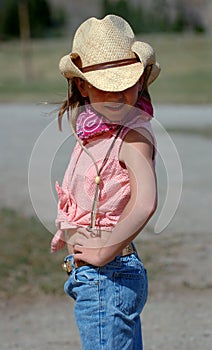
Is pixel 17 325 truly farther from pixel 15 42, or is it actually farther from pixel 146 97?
pixel 15 42

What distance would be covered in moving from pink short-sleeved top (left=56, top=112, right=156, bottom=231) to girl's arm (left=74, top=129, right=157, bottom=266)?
0.03 metres

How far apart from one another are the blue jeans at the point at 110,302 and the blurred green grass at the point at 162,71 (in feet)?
75.6

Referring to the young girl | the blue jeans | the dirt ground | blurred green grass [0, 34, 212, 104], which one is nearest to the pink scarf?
the young girl

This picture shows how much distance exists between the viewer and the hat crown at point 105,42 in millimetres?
3047

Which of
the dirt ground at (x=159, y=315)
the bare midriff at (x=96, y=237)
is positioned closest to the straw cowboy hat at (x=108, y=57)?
the bare midriff at (x=96, y=237)

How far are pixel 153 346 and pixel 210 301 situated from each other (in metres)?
1.03

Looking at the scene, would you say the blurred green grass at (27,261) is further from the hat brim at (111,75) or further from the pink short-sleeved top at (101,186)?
the hat brim at (111,75)

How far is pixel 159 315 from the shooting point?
5762 millimetres

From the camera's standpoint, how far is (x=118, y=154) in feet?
9.89

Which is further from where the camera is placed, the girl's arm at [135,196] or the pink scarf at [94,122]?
the pink scarf at [94,122]

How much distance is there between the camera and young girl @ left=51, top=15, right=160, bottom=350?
2984 mm

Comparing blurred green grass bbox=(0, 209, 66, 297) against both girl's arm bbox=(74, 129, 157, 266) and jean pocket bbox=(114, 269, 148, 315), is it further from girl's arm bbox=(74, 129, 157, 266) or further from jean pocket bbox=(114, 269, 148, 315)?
girl's arm bbox=(74, 129, 157, 266)

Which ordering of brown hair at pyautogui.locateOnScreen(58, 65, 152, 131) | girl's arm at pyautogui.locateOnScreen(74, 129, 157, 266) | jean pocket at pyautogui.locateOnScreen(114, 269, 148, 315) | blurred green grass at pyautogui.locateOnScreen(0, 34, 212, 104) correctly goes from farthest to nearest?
blurred green grass at pyautogui.locateOnScreen(0, 34, 212, 104), brown hair at pyautogui.locateOnScreen(58, 65, 152, 131), jean pocket at pyautogui.locateOnScreen(114, 269, 148, 315), girl's arm at pyautogui.locateOnScreen(74, 129, 157, 266)

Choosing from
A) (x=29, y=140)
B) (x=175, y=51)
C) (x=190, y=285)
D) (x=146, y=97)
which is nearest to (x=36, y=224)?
(x=190, y=285)
